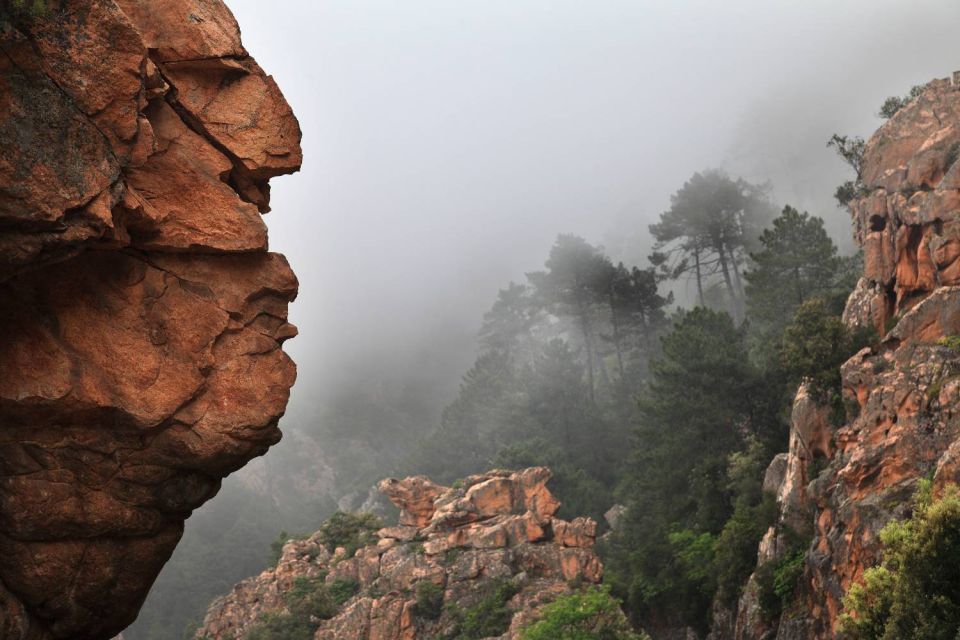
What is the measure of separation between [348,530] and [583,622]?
24.2 m

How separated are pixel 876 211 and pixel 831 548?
15.0 m

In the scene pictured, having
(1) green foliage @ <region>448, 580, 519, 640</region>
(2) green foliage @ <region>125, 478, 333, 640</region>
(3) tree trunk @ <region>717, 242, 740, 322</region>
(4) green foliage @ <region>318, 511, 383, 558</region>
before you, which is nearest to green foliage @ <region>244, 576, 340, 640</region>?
(4) green foliage @ <region>318, 511, 383, 558</region>

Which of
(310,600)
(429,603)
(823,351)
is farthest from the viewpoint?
(310,600)

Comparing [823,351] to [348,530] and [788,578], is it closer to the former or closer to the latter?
[788,578]

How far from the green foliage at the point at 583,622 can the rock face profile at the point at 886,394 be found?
4.88 meters

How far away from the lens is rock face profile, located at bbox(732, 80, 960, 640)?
23812 mm

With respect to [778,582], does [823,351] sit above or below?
above

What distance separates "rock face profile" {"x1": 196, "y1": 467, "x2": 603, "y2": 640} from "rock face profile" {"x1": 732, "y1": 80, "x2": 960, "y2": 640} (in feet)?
28.7

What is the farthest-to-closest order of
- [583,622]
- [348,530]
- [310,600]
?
[348,530], [310,600], [583,622]

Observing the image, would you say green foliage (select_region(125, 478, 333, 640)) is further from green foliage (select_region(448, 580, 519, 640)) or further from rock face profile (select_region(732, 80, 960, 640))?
rock face profile (select_region(732, 80, 960, 640))

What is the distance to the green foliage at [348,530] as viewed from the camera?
48.6 meters

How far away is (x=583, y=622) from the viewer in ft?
95.9

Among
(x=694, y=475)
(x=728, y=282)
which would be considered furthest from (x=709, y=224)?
(x=694, y=475)

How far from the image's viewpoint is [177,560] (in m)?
86.3
